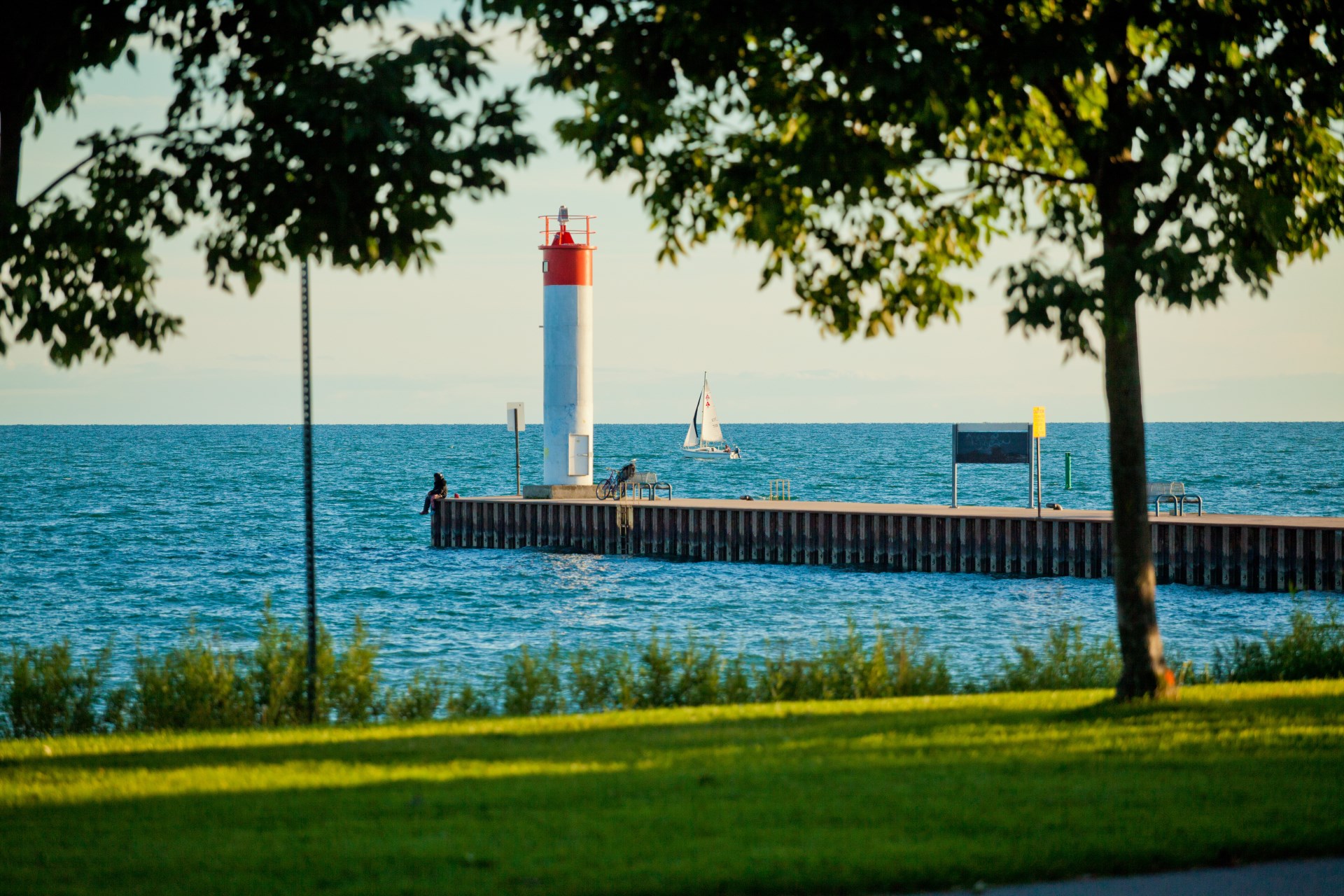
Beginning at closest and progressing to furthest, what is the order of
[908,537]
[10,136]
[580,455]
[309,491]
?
[10,136]
[309,491]
[908,537]
[580,455]

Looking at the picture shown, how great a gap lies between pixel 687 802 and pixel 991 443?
3259 cm

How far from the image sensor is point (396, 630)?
1061 inches

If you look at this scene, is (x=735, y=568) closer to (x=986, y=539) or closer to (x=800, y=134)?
(x=986, y=539)

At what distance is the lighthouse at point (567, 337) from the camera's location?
146 ft

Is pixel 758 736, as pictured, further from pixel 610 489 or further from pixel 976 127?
pixel 610 489

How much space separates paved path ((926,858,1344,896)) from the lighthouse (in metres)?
38.5

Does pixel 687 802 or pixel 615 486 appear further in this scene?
pixel 615 486

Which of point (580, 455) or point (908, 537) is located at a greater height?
point (580, 455)

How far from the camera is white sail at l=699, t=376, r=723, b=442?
352 ft

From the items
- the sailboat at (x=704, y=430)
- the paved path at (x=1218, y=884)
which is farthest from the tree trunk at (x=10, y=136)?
the sailboat at (x=704, y=430)

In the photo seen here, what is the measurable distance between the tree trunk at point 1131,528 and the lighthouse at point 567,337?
113 feet

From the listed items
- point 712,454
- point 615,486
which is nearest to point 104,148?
point 615,486

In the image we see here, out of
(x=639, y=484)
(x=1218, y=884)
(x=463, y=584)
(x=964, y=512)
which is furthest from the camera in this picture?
(x=639, y=484)

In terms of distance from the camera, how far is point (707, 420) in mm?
111125
